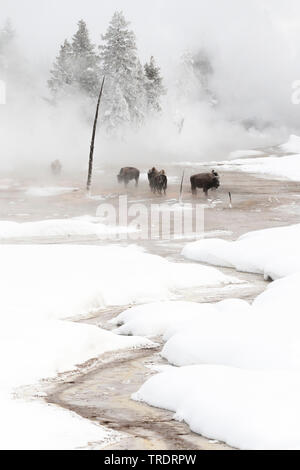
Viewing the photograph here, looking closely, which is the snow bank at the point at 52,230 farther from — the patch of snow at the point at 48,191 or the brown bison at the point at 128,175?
the brown bison at the point at 128,175

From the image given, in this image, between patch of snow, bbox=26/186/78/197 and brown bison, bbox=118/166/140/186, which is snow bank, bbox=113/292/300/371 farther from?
brown bison, bbox=118/166/140/186

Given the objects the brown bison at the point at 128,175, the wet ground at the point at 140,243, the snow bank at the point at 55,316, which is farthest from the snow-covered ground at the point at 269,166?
the snow bank at the point at 55,316

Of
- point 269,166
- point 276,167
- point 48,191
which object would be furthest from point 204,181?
point 269,166

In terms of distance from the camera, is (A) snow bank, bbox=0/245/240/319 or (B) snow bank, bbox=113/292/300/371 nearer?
(B) snow bank, bbox=113/292/300/371

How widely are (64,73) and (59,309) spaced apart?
1910 inches

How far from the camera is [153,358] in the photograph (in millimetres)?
7879

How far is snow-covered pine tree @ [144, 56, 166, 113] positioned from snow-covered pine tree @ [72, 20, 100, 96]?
4535mm

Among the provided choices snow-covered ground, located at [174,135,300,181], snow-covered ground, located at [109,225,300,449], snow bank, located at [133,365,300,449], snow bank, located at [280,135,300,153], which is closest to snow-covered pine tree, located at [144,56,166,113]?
snow-covered ground, located at [174,135,300,181]

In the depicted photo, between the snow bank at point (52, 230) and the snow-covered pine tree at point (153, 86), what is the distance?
3771cm

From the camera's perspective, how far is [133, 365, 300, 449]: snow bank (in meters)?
5.00

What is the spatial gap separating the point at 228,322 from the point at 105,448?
10.6 ft

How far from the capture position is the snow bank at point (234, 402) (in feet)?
16.4

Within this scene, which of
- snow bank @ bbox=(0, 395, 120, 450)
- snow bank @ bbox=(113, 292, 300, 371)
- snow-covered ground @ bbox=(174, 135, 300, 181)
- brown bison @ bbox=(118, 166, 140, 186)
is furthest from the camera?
snow-covered ground @ bbox=(174, 135, 300, 181)

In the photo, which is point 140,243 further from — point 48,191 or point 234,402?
point 48,191
